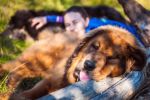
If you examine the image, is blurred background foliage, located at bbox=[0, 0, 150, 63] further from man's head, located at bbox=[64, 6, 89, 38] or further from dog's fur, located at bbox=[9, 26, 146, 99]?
dog's fur, located at bbox=[9, 26, 146, 99]

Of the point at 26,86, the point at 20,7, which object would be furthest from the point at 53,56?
the point at 20,7

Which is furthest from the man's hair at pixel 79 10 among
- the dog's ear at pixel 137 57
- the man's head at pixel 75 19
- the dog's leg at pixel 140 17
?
the dog's ear at pixel 137 57

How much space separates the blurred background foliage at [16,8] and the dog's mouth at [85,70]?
2.03 metres

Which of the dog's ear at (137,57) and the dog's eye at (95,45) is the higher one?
the dog's eye at (95,45)

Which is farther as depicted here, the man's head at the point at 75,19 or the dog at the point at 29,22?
the dog at the point at 29,22

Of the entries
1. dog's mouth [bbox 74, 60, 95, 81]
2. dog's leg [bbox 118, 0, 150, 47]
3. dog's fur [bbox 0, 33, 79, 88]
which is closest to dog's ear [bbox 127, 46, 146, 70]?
dog's mouth [bbox 74, 60, 95, 81]

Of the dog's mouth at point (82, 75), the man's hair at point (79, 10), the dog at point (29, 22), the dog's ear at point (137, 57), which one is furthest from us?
the dog at point (29, 22)

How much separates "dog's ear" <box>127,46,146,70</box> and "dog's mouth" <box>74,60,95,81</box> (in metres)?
0.50

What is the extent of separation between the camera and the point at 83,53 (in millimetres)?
5547

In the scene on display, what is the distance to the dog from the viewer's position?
29.8ft

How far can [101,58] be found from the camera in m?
5.34

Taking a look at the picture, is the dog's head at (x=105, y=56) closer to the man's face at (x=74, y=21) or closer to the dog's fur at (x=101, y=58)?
the dog's fur at (x=101, y=58)

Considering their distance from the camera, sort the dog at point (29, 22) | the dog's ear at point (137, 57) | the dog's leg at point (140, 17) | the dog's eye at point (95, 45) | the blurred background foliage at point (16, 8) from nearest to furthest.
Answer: the dog's ear at point (137, 57) < the dog's eye at point (95, 45) < the dog's leg at point (140, 17) < the blurred background foliage at point (16, 8) < the dog at point (29, 22)

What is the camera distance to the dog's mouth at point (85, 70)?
520cm
